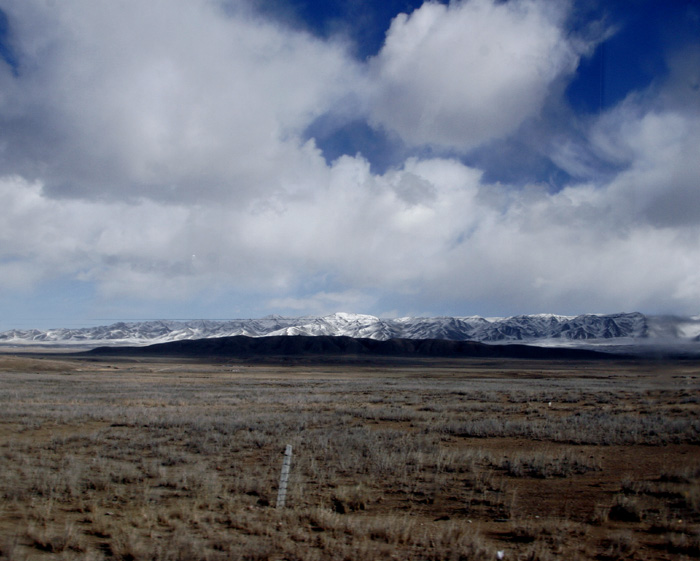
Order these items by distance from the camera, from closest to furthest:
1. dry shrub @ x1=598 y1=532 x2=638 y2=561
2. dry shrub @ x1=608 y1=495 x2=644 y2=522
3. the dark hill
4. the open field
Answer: dry shrub @ x1=598 y1=532 x2=638 y2=561 < the open field < dry shrub @ x1=608 y1=495 x2=644 y2=522 < the dark hill

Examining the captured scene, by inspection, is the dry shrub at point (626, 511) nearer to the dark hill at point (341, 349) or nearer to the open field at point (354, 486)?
the open field at point (354, 486)

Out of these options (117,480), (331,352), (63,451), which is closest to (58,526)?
(117,480)

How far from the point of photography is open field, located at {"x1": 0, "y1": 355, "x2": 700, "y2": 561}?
7.98 meters

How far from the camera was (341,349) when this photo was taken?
182875 mm

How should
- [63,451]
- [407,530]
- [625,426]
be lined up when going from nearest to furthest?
[407,530] < [63,451] < [625,426]

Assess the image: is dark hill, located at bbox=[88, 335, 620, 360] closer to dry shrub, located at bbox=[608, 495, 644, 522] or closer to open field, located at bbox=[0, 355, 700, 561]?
open field, located at bbox=[0, 355, 700, 561]

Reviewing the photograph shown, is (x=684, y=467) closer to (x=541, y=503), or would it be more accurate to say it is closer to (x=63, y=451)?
(x=541, y=503)

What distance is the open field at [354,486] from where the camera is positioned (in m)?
7.98

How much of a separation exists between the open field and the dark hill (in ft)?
499

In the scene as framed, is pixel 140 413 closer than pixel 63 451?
No

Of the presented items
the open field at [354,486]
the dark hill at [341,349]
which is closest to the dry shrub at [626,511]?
the open field at [354,486]

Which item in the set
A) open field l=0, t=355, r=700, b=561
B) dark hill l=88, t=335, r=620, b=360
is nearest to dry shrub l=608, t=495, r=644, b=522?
open field l=0, t=355, r=700, b=561

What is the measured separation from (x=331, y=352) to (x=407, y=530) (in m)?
171

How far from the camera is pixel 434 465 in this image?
45.7 ft
